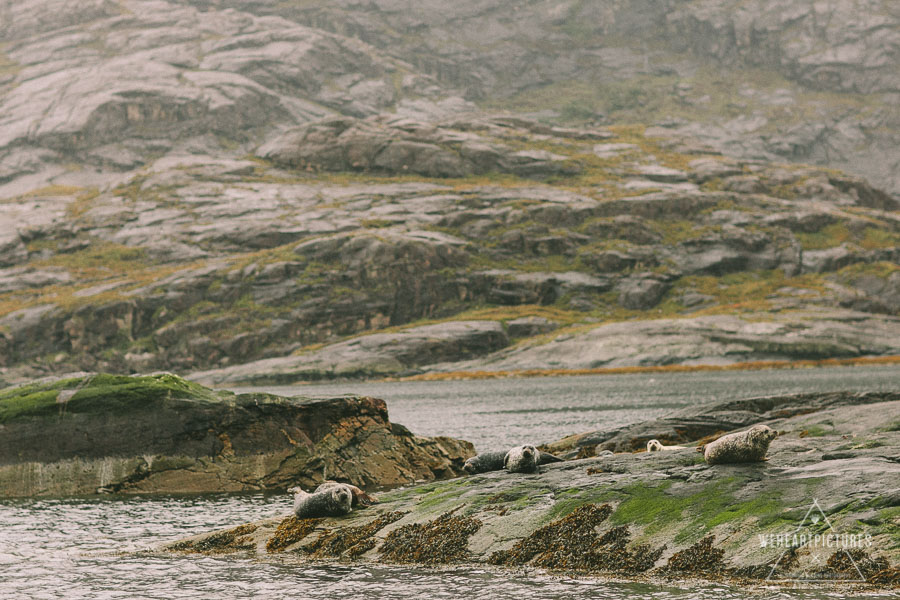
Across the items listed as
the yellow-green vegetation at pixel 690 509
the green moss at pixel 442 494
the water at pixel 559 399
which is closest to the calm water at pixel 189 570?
the yellow-green vegetation at pixel 690 509

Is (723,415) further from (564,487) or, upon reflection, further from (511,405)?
(511,405)

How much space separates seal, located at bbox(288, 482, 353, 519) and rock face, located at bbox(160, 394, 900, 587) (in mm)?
479

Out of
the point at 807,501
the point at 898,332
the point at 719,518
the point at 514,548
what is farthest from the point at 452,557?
the point at 898,332

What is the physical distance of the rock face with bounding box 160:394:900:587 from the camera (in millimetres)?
18922

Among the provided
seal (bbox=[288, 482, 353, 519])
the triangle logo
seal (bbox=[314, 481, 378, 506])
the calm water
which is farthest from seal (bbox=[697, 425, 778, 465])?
seal (bbox=[288, 482, 353, 519])

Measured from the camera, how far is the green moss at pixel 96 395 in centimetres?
4369

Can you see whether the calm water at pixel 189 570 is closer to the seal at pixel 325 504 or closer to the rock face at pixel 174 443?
the rock face at pixel 174 443

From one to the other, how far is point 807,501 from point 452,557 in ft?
32.9

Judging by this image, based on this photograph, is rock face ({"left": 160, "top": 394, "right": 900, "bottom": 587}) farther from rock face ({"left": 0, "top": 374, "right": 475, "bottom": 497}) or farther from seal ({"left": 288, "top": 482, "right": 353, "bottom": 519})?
rock face ({"left": 0, "top": 374, "right": 475, "bottom": 497})

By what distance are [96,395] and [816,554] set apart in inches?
1533

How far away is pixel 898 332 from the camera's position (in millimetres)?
186250

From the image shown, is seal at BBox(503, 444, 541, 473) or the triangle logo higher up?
the triangle logo

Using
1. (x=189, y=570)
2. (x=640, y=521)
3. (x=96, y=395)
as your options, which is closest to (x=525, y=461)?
(x=640, y=521)

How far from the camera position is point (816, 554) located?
18359 millimetres
